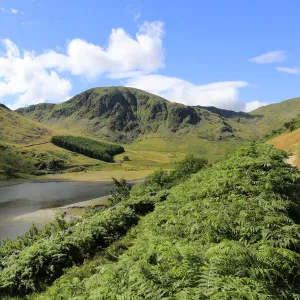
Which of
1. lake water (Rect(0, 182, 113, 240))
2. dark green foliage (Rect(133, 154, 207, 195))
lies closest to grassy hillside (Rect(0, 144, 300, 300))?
dark green foliage (Rect(133, 154, 207, 195))

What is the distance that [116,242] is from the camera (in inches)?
704

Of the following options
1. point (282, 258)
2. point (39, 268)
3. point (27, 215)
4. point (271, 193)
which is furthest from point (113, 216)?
point (27, 215)

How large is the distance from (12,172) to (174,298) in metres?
194

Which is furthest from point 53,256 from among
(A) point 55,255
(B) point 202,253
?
(B) point 202,253

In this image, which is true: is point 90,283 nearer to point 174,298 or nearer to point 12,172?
point 174,298

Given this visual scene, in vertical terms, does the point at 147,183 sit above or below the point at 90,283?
below

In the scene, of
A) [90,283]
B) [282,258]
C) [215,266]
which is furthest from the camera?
[90,283]

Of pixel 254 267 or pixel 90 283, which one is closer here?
pixel 254 267

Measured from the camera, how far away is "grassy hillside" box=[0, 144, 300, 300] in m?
6.87

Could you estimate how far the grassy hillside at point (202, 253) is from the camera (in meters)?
6.87

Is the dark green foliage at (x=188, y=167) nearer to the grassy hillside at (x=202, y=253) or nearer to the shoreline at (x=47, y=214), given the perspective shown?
the shoreline at (x=47, y=214)

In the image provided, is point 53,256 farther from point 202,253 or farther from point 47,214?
point 47,214

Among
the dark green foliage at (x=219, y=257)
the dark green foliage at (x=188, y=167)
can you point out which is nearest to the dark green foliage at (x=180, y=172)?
the dark green foliage at (x=188, y=167)

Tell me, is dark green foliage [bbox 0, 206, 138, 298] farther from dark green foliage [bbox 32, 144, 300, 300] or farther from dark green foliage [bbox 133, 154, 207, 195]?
dark green foliage [bbox 133, 154, 207, 195]
